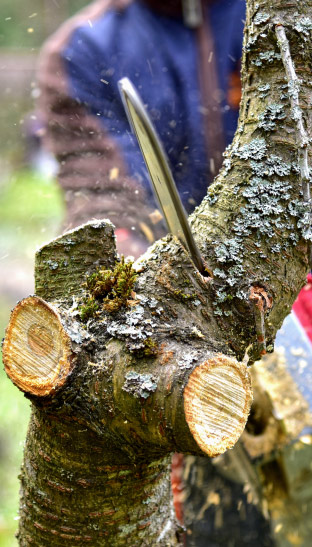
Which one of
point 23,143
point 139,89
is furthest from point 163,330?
point 23,143

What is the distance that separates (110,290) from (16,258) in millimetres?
3608

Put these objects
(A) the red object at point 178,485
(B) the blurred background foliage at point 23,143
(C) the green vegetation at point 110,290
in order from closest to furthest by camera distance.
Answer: (C) the green vegetation at point 110,290 → (A) the red object at point 178,485 → (B) the blurred background foliage at point 23,143

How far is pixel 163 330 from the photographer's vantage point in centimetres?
74

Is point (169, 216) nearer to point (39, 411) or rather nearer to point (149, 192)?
point (39, 411)

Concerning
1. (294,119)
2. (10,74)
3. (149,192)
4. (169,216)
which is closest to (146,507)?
(169,216)

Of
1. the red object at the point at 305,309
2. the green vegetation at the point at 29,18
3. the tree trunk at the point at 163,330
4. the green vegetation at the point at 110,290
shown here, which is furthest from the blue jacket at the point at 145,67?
the green vegetation at the point at 29,18

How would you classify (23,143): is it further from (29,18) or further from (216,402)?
(216,402)

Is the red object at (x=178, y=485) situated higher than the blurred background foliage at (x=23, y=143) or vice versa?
the blurred background foliage at (x=23, y=143)

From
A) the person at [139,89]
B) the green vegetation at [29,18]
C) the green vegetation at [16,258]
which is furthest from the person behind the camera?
the green vegetation at [29,18]

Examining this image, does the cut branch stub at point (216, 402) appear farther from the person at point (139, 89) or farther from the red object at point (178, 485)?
the person at point (139, 89)

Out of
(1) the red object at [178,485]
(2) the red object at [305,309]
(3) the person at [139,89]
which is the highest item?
(3) the person at [139,89]

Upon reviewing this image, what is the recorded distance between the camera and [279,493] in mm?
1677

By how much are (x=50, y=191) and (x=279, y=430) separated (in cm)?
338

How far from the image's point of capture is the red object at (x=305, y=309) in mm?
1731
